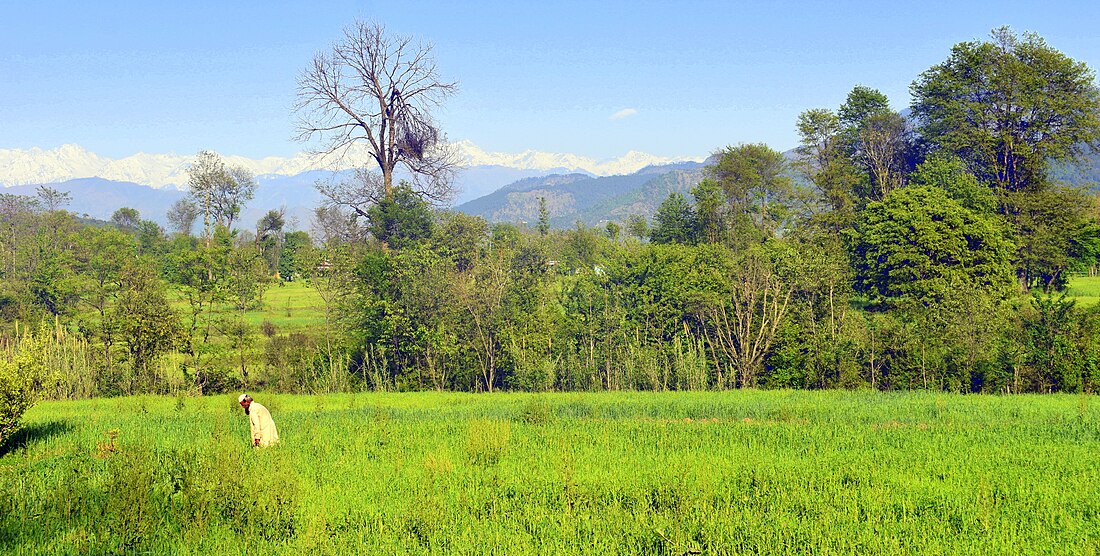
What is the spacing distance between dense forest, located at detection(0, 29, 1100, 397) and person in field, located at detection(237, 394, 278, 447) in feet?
17.7

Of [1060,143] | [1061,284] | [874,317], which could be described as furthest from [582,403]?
[1060,143]

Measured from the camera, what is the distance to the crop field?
989 cm

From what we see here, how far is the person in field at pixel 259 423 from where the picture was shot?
1485 cm

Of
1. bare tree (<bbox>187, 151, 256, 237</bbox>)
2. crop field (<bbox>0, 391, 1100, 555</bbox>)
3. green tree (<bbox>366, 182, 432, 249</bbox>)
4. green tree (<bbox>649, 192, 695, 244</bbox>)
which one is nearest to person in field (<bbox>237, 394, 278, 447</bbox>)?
crop field (<bbox>0, 391, 1100, 555</bbox>)

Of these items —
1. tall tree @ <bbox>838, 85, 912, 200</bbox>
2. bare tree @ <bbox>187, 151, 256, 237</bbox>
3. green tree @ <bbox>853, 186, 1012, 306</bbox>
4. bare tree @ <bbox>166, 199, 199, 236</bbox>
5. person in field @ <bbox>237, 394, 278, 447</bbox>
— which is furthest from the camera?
bare tree @ <bbox>166, 199, 199, 236</bbox>

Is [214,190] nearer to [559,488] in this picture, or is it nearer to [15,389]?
[15,389]

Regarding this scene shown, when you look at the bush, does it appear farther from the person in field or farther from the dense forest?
the person in field

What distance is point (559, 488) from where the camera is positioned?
12.4m

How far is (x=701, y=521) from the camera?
10.5 metres

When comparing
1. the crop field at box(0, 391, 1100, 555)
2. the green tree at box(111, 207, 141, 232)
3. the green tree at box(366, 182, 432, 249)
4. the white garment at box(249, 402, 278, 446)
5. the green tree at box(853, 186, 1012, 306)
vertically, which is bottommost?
the crop field at box(0, 391, 1100, 555)

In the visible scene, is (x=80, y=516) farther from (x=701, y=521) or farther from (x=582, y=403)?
(x=582, y=403)

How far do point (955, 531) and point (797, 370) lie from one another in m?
24.0

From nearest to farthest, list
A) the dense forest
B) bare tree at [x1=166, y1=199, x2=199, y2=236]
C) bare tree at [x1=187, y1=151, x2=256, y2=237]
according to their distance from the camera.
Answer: the dense forest
bare tree at [x1=187, y1=151, x2=256, y2=237]
bare tree at [x1=166, y1=199, x2=199, y2=236]

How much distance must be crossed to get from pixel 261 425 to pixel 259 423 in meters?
0.10
